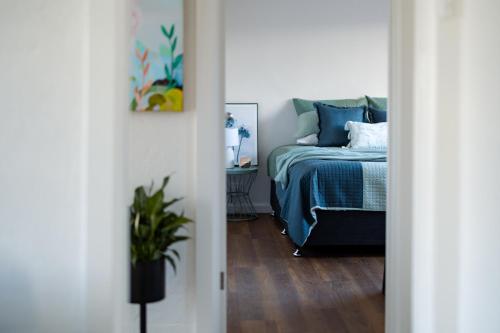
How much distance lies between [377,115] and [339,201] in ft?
6.41

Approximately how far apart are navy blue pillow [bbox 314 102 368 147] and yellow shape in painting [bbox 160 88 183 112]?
10.6 feet

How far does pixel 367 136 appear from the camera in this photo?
14.9 feet

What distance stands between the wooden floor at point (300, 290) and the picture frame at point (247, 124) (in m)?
1.51

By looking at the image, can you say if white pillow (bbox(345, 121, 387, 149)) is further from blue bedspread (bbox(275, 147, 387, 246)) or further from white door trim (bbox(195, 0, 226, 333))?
white door trim (bbox(195, 0, 226, 333))

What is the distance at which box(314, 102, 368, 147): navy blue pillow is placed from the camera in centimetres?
488

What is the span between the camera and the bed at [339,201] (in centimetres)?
337
